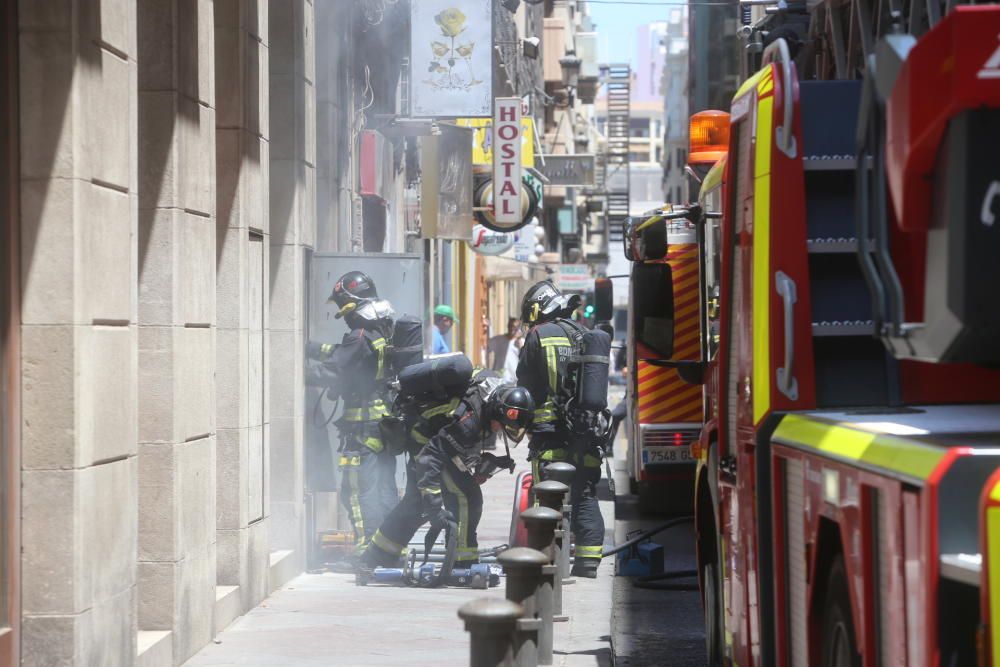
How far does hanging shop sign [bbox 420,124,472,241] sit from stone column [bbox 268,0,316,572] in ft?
27.7

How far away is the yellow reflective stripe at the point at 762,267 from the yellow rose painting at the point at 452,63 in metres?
12.4

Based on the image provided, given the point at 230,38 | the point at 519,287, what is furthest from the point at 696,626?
the point at 519,287

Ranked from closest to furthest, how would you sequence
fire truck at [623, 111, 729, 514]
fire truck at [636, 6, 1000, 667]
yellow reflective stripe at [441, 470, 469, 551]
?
fire truck at [636, 6, 1000, 667] → yellow reflective stripe at [441, 470, 469, 551] → fire truck at [623, 111, 729, 514]

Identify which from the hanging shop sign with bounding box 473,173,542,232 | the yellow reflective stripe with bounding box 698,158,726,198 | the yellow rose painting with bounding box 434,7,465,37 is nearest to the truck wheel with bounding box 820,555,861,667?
the yellow reflective stripe with bounding box 698,158,726,198

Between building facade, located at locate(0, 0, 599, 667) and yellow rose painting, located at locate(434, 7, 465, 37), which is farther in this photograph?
yellow rose painting, located at locate(434, 7, 465, 37)

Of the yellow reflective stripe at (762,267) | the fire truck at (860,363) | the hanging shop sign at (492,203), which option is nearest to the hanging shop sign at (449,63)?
the hanging shop sign at (492,203)

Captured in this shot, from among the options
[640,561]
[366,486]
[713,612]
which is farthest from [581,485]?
[713,612]

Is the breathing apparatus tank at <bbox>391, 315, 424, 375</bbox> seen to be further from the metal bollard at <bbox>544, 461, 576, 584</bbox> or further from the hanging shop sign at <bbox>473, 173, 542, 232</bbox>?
the hanging shop sign at <bbox>473, 173, 542, 232</bbox>

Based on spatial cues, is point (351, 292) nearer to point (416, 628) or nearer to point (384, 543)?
point (384, 543)

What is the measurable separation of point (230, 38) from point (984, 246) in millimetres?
6911

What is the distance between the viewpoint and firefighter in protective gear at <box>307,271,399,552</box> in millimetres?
11836

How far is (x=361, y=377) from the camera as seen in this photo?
11.9 m

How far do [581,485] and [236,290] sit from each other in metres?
3.27

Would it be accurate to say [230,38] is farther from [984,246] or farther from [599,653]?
[984,246]
